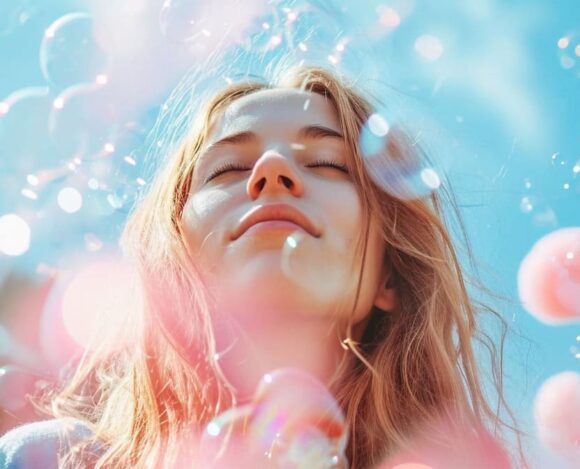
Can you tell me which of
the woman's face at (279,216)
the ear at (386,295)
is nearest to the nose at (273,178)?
the woman's face at (279,216)

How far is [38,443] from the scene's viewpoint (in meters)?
1.87

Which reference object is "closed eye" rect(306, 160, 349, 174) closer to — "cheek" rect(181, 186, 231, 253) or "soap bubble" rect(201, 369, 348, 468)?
"cheek" rect(181, 186, 231, 253)

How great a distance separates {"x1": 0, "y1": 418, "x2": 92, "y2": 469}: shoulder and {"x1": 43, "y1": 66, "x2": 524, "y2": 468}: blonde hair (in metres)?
0.05

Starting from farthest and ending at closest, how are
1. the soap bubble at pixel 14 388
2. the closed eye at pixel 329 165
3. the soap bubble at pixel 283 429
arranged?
the soap bubble at pixel 14 388 < the closed eye at pixel 329 165 < the soap bubble at pixel 283 429

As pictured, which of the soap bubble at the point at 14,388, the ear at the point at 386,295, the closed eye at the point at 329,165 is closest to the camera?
the closed eye at the point at 329,165

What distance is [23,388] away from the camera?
2516mm

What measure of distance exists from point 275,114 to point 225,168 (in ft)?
0.71

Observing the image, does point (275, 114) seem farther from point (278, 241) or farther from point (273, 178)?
point (278, 241)

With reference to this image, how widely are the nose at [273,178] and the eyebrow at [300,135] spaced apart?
192mm

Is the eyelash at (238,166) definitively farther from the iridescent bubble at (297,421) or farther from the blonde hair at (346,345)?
the iridescent bubble at (297,421)

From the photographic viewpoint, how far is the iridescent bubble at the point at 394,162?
2.20 meters

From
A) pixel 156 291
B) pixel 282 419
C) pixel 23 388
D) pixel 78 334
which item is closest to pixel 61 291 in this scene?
pixel 78 334

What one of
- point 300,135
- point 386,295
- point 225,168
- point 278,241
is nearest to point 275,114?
point 300,135

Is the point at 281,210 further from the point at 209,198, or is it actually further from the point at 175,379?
the point at 175,379
